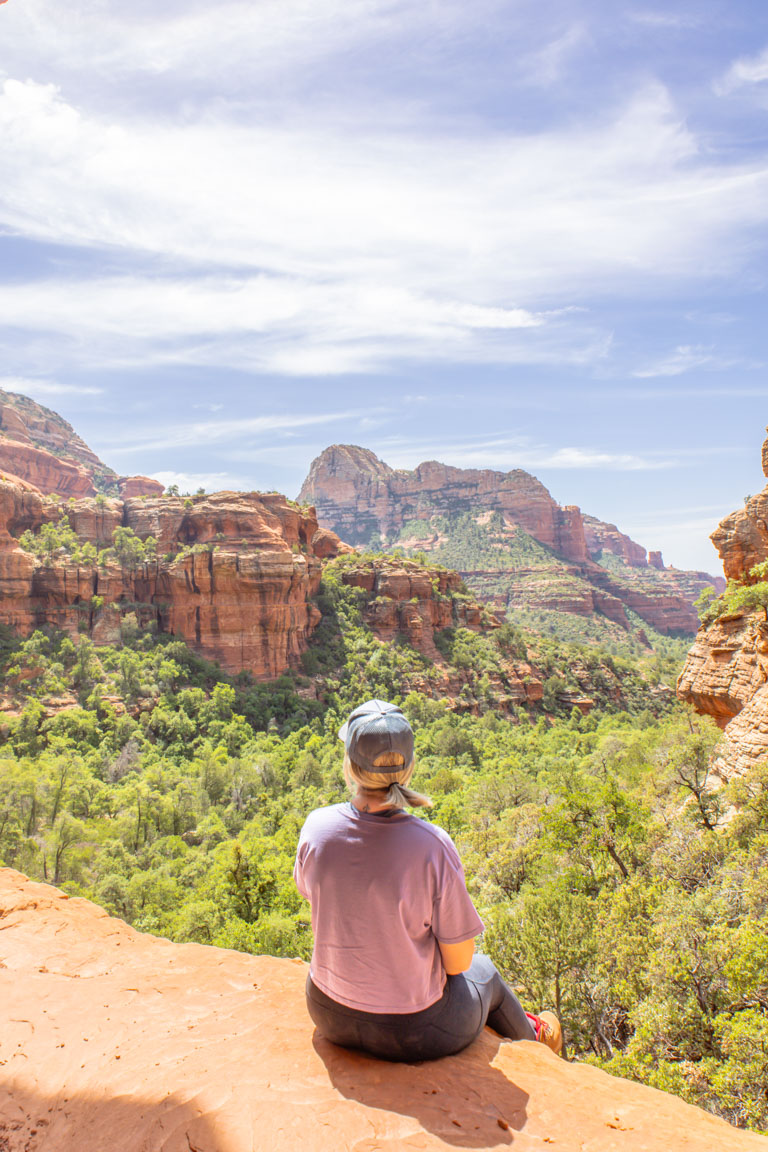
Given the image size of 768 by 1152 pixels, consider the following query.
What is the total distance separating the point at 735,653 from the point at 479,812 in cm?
1159

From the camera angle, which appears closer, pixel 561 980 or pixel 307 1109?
pixel 307 1109

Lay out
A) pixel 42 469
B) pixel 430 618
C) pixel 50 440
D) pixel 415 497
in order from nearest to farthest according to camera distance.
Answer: pixel 430 618 → pixel 42 469 → pixel 50 440 → pixel 415 497

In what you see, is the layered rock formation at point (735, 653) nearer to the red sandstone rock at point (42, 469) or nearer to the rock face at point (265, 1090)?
the rock face at point (265, 1090)

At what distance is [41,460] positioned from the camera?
91062 millimetres

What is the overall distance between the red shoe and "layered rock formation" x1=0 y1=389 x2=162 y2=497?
8422 centimetres

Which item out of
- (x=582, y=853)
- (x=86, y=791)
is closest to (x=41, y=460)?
(x=86, y=791)

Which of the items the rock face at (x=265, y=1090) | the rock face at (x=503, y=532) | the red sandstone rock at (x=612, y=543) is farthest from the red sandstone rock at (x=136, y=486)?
the red sandstone rock at (x=612, y=543)

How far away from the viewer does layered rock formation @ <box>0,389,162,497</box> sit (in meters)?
87.8

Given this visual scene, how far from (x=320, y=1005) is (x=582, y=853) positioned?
13.3 meters

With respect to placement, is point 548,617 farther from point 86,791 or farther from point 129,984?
point 129,984

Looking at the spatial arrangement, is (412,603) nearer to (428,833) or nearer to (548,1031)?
(548,1031)

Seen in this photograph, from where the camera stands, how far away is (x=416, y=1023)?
2.61 meters

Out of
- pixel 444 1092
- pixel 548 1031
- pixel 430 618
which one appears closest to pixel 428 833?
pixel 444 1092

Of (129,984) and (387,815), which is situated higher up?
(387,815)
